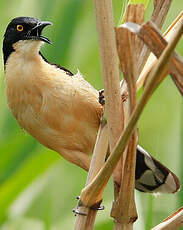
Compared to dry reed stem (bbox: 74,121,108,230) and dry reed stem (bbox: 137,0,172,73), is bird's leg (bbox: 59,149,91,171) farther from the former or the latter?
dry reed stem (bbox: 137,0,172,73)

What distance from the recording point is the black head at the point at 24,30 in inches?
89.2

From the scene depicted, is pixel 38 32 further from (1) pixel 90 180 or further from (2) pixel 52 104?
(1) pixel 90 180

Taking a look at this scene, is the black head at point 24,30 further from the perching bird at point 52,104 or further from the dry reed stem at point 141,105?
the dry reed stem at point 141,105

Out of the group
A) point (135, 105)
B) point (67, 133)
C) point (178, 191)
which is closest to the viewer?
point (135, 105)

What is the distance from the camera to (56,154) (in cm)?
233

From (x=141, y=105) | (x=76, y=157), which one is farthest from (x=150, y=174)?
(x=141, y=105)

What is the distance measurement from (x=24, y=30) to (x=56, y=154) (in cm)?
57

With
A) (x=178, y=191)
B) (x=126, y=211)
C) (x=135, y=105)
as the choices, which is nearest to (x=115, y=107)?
(x=135, y=105)

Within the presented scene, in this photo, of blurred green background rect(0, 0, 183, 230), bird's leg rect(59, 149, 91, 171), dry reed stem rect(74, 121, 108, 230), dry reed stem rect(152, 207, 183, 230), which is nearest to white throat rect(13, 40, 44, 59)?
blurred green background rect(0, 0, 183, 230)

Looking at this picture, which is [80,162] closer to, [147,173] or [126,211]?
[147,173]

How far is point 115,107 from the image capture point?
1312 millimetres

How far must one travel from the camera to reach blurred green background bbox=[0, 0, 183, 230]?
7.20ft

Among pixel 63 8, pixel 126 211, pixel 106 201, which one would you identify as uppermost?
pixel 63 8

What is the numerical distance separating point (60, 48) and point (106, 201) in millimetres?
897
